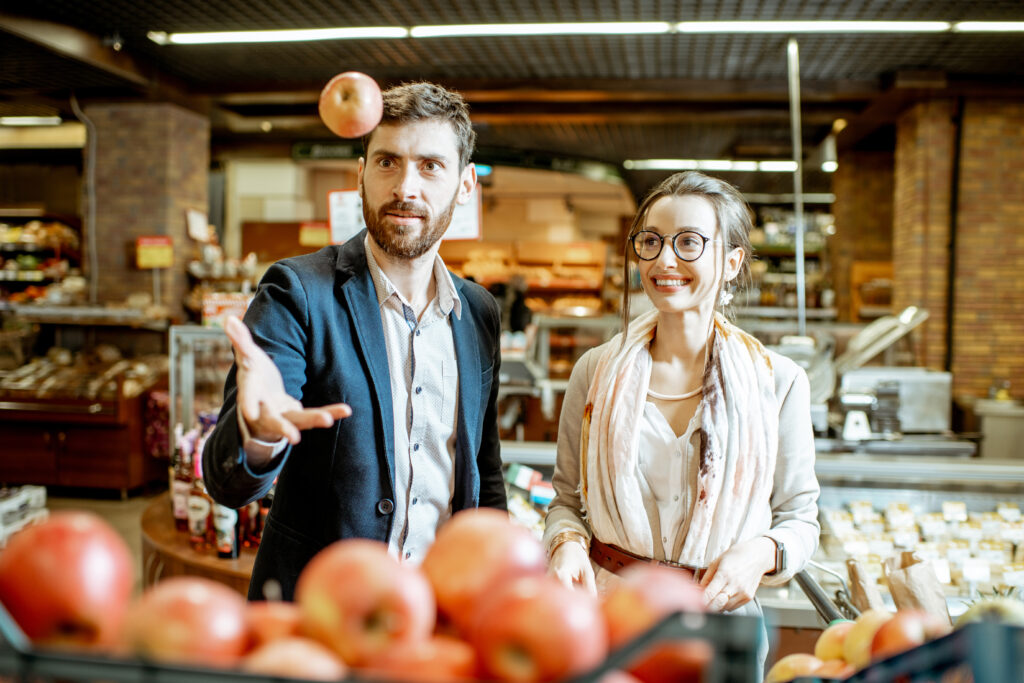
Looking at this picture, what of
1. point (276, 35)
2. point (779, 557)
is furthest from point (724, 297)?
point (276, 35)

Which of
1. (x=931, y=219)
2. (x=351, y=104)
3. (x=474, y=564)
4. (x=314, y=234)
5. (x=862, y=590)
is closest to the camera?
(x=474, y=564)

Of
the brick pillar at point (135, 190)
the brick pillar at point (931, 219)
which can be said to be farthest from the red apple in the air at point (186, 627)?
the brick pillar at point (931, 219)

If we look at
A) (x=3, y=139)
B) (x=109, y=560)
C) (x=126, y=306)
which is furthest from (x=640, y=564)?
(x=3, y=139)

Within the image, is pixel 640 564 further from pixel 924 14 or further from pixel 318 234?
pixel 318 234

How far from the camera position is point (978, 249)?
6758 millimetres

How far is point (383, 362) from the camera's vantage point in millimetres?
1362

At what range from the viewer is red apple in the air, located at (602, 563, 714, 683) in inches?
20.3

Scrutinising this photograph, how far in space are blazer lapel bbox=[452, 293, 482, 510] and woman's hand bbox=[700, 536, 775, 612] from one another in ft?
1.57

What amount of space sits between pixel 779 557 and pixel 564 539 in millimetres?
419

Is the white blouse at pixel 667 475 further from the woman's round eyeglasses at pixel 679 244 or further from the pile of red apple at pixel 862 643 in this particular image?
the pile of red apple at pixel 862 643

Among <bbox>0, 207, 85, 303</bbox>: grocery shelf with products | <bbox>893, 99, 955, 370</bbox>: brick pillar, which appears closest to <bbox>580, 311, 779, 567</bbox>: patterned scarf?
<bbox>893, 99, 955, 370</bbox>: brick pillar

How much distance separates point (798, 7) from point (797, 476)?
4654mm

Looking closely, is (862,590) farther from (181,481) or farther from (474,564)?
(181,481)

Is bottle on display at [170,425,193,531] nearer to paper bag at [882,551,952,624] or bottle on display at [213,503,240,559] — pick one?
bottle on display at [213,503,240,559]
